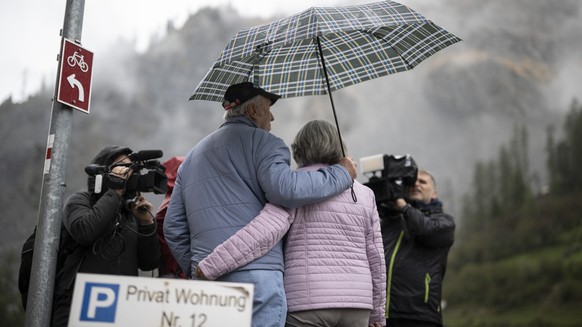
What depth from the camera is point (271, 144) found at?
231cm

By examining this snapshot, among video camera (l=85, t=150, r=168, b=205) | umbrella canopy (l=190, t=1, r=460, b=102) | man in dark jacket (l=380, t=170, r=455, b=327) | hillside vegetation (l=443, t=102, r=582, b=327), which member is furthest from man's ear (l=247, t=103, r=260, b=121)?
hillside vegetation (l=443, t=102, r=582, b=327)

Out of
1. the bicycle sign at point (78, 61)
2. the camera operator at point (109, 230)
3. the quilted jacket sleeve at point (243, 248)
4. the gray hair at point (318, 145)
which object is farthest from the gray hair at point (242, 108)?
the bicycle sign at point (78, 61)

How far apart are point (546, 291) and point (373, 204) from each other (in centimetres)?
774

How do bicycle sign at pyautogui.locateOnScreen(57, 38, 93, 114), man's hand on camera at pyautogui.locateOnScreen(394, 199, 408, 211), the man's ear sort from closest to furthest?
the man's ear
bicycle sign at pyautogui.locateOnScreen(57, 38, 93, 114)
man's hand on camera at pyautogui.locateOnScreen(394, 199, 408, 211)

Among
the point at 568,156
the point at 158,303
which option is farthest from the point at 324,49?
the point at 568,156

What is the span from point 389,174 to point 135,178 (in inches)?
64.0

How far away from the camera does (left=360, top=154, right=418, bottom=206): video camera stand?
3572mm

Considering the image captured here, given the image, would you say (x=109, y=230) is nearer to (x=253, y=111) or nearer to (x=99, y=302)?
(x=253, y=111)

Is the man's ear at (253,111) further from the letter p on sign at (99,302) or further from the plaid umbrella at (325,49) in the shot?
the letter p on sign at (99,302)

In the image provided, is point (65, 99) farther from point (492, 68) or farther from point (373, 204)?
point (492, 68)

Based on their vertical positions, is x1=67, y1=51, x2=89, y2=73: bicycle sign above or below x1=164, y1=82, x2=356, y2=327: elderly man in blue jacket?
above

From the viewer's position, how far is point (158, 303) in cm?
173

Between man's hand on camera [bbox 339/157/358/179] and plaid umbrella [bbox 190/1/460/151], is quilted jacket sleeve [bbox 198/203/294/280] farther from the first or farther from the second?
plaid umbrella [bbox 190/1/460/151]

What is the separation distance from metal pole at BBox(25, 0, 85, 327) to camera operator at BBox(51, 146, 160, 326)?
13cm
